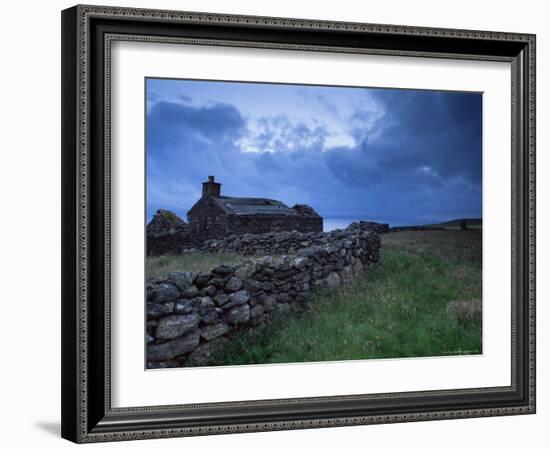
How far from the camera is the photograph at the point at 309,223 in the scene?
6414mm

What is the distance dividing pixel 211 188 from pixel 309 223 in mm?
1025

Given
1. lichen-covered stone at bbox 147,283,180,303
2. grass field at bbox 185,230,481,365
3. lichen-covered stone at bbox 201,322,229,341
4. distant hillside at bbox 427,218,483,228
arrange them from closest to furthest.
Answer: lichen-covered stone at bbox 147,283,180,303, lichen-covered stone at bbox 201,322,229,341, grass field at bbox 185,230,481,365, distant hillside at bbox 427,218,483,228

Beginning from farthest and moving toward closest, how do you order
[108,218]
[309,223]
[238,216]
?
1. [309,223]
2. [238,216]
3. [108,218]

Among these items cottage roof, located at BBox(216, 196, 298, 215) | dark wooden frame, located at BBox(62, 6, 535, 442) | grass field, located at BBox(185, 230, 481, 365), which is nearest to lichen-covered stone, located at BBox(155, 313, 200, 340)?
grass field, located at BBox(185, 230, 481, 365)

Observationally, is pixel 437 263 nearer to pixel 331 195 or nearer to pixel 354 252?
pixel 354 252

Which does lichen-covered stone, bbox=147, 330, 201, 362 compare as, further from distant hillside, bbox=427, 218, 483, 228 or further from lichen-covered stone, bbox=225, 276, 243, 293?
distant hillside, bbox=427, 218, 483, 228

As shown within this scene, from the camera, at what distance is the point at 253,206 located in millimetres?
6531

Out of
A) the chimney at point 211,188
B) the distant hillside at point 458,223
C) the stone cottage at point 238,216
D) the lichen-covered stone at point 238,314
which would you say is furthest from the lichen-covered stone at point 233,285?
the distant hillside at point 458,223

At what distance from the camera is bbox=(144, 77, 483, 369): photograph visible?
21.0 feet

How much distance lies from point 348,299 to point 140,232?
85.1 inches

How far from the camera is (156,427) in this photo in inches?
249

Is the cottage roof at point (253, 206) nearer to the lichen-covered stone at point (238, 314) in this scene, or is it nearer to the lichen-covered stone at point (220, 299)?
the lichen-covered stone at point (220, 299)

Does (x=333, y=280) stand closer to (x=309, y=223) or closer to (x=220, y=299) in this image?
(x=309, y=223)

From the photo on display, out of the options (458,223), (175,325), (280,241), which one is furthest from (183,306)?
(458,223)
